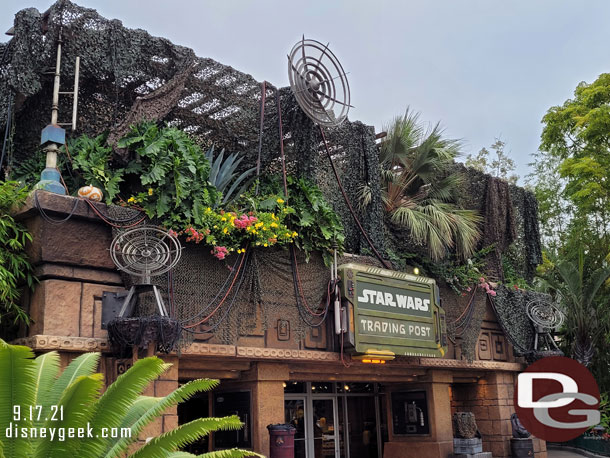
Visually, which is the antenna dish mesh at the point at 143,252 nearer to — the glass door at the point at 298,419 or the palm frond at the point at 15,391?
the palm frond at the point at 15,391

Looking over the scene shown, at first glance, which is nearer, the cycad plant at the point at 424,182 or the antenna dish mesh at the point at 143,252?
the antenna dish mesh at the point at 143,252

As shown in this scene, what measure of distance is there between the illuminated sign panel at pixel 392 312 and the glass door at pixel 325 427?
3073 mm

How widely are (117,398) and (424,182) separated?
35.6ft

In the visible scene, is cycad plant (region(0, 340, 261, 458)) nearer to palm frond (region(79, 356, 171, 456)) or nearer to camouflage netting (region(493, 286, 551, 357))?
palm frond (region(79, 356, 171, 456))

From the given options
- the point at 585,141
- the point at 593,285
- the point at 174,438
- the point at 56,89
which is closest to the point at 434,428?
the point at 593,285

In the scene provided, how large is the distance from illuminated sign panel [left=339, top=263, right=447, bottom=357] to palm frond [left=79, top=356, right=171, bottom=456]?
19.4 feet

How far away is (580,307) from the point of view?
19.9 m

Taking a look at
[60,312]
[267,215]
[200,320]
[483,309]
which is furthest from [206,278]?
[483,309]

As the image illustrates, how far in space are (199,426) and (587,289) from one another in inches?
653

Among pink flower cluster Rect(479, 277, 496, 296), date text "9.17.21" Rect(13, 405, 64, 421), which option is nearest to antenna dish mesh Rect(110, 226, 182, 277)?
date text "9.17.21" Rect(13, 405, 64, 421)

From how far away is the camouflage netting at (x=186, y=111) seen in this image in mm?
10062

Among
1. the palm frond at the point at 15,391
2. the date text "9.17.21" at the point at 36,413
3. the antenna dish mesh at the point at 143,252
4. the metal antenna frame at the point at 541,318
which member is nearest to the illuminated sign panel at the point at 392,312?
the antenna dish mesh at the point at 143,252

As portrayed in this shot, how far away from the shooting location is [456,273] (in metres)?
15.3

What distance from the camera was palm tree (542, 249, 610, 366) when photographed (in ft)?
63.8
